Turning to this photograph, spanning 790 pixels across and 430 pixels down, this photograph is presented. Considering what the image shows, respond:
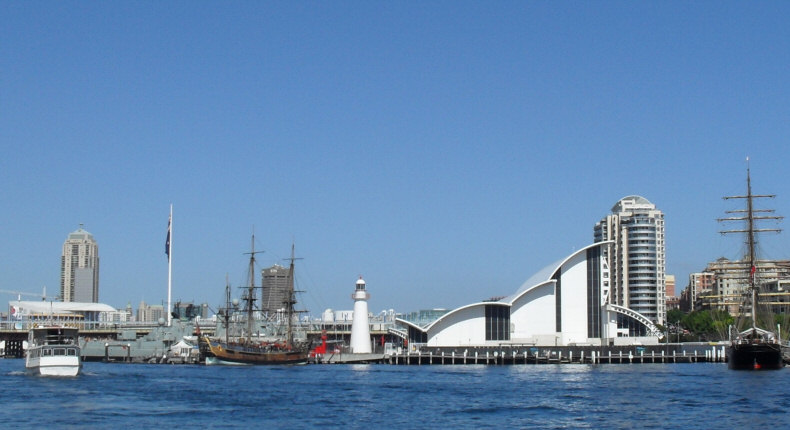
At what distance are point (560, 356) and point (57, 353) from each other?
189 feet

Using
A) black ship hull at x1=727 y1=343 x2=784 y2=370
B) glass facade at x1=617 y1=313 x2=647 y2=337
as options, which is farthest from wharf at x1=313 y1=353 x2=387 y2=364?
black ship hull at x1=727 y1=343 x2=784 y2=370

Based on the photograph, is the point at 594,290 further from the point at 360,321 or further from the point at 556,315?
the point at 360,321

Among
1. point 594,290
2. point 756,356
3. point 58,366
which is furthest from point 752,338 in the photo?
point 58,366

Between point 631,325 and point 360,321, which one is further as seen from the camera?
point 631,325

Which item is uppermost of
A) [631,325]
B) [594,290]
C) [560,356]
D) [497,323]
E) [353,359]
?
[594,290]

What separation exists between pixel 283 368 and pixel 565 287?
1583 inches

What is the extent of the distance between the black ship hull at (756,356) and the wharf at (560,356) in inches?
896

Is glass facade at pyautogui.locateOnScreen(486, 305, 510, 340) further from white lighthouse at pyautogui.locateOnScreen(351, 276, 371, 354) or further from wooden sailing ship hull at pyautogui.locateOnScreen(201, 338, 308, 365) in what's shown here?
wooden sailing ship hull at pyautogui.locateOnScreen(201, 338, 308, 365)

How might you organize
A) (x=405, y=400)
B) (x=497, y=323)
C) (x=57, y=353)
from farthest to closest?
1. (x=497, y=323)
2. (x=57, y=353)
3. (x=405, y=400)

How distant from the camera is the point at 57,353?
7956 centimetres

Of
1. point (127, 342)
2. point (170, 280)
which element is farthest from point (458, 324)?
point (127, 342)

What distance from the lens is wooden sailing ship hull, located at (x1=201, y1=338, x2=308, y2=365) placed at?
117250mm

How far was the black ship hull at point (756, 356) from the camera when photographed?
91.7m

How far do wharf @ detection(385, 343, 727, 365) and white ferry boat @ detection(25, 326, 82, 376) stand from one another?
4706 cm
